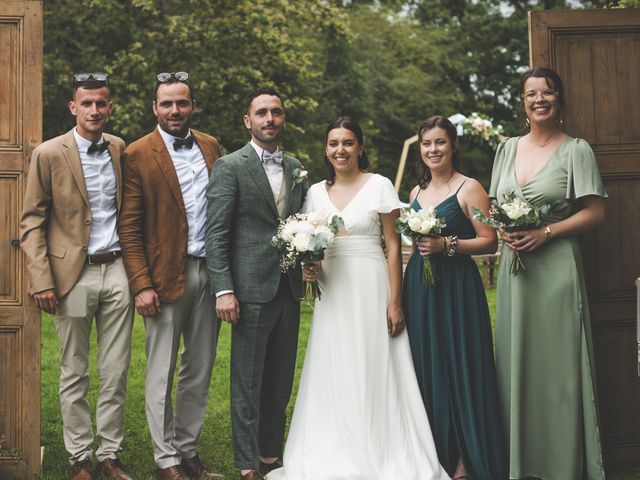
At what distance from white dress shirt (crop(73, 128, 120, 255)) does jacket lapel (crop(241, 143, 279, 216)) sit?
0.87 m

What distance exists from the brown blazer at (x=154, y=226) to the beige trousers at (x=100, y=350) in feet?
0.58

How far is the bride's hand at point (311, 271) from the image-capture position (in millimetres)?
5173

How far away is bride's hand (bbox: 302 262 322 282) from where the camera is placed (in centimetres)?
517

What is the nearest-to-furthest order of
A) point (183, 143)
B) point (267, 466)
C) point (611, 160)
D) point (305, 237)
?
1. point (305, 237)
2. point (183, 143)
3. point (267, 466)
4. point (611, 160)

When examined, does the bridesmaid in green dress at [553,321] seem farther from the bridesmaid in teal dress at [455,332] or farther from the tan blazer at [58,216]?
the tan blazer at [58,216]

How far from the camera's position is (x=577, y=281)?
205 inches

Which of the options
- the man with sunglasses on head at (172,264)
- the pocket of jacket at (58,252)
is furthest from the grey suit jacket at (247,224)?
the pocket of jacket at (58,252)

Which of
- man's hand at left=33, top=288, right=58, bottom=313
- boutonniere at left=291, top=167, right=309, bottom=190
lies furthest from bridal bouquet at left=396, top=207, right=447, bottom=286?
man's hand at left=33, top=288, right=58, bottom=313

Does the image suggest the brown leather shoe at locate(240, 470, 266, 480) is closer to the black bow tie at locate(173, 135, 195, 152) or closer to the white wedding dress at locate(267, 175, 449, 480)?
the white wedding dress at locate(267, 175, 449, 480)

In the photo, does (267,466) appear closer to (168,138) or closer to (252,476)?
(252,476)

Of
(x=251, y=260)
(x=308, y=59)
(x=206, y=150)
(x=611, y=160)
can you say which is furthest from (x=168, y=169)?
(x=308, y=59)

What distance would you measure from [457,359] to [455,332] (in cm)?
17

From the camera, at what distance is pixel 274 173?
543 cm

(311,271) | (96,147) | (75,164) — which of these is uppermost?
(96,147)
